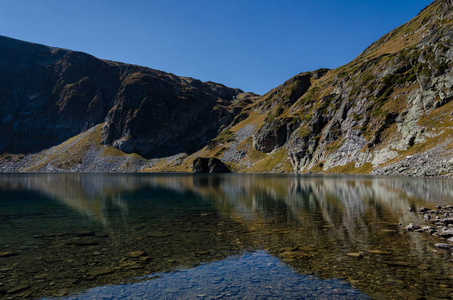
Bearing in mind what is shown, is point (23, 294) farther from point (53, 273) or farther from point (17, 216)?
point (17, 216)

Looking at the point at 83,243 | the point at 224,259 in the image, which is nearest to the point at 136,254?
the point at 83,243

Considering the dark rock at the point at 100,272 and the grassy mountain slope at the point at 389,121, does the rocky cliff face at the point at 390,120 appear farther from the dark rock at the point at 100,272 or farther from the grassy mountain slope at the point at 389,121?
the dark rock at the point at 100,272

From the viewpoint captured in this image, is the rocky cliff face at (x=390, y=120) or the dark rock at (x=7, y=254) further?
the rocky cliff face at (x=390, y=120)

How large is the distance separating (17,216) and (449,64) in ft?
522

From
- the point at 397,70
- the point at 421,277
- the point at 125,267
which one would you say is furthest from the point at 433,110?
the point at 125,267

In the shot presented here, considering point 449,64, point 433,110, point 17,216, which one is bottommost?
point 17,216

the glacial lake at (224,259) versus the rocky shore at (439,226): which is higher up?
the rocky shore at (439,226)

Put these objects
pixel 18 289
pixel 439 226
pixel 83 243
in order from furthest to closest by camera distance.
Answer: pixel 439 226 < pixel 83 243 < pixel 18 289

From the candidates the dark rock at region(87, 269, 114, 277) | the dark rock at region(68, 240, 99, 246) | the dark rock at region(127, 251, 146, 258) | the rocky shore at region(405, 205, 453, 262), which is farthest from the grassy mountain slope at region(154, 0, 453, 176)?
the dark rock at region(87, 269, 114, 277)

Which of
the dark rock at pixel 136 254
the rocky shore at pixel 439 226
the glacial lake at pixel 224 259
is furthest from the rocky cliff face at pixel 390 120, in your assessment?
the dark rock at pixel 136 254

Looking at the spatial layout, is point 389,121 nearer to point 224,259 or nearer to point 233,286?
point 224,259

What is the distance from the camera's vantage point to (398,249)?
16953 mm

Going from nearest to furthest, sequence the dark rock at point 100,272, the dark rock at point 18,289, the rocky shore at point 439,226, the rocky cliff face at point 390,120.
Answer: the dark rock at point 18,289 → the dark rock at point 100,272 → the rocky shore at point 439,226 → the rocky cliff face at point 390,120

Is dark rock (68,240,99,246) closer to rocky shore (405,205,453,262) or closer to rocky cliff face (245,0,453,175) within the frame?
rocky shore (405,205,453,262)
